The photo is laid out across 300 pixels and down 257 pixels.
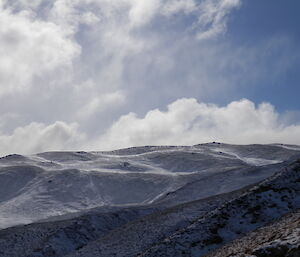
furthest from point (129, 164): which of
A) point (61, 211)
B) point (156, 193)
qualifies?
point (61, 211)

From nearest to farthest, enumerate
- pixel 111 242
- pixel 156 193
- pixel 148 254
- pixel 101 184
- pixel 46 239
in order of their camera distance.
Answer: pixel 148 254 → pixel 111 242 → pixel 46 239 → pixel 156 193 → pixel 101 184

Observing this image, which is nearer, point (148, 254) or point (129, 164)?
point (148, 254)

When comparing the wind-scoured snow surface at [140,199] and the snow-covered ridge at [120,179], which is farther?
the snow-covered ridge at [120,179]

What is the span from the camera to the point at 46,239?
4000 cm

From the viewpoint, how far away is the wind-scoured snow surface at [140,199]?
2952 centimetres

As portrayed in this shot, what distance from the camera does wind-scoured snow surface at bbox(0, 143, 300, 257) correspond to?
29.5m

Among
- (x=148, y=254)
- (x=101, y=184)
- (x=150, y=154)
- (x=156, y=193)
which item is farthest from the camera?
(x=150, y=154)

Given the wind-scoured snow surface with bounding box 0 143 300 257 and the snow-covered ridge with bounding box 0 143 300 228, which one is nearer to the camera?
the wind-scoured snow surface with bounding box 0 143 300 257

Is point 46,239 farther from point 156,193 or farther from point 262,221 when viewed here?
point 156,193

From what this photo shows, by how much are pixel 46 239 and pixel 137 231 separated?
9.22 meters

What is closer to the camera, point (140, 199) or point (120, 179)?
point (140, 199)

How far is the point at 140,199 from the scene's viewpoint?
275ft

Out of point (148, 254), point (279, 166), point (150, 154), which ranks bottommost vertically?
point (148, 254)

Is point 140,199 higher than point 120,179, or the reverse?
point 120,179
